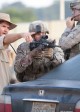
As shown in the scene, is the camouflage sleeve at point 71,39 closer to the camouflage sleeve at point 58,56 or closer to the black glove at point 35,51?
the camouflage sleeve at point 58,56

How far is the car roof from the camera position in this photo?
6.75m

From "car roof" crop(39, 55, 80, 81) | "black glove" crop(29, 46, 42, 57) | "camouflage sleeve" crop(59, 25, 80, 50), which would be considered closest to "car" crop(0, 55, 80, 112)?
"car roof" crop(39, 55, 80, 81)

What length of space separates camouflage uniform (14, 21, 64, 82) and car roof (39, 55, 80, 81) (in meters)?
0.38

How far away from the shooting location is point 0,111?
663 centimetres

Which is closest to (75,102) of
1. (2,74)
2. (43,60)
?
(43,60)

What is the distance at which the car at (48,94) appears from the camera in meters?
6.20

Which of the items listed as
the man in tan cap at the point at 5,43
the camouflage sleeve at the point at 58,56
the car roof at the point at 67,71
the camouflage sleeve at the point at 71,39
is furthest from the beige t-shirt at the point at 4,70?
the car roof at the point at 67,71

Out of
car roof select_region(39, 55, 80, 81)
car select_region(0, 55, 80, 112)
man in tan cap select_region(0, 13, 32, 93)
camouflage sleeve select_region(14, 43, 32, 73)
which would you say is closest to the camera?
car select_region(0, 55, 80, 112)

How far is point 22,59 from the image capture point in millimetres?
7559

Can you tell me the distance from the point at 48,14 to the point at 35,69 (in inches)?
2617

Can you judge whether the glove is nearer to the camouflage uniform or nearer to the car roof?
the camouflage uniform

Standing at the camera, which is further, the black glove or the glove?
the glove

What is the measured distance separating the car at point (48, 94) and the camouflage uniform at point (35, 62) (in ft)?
1.87

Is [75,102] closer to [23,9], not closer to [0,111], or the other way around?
[0,111]
